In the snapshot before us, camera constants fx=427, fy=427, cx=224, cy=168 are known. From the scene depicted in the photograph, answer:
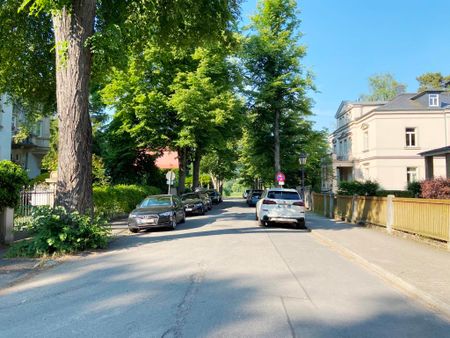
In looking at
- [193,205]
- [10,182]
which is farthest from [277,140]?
[10,182]

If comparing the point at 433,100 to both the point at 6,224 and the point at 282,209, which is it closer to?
the point at 282,209

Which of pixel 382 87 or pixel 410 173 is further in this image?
pixel 382 87

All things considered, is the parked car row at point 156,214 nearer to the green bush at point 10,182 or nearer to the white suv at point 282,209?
the white suv at point 282,209

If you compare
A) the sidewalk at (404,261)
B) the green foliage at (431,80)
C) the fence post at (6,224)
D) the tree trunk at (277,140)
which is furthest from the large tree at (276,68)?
the green foliage at (431,80)

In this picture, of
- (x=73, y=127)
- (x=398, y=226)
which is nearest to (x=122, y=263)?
(x=73, y=127)

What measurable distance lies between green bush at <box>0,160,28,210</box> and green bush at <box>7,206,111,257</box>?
167cm

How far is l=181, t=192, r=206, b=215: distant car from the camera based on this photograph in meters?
27.3

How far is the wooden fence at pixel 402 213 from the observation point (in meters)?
12.0

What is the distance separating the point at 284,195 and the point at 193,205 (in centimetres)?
983

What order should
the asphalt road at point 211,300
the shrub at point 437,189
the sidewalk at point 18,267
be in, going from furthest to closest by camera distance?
the shrub at point 437,189, the sidewalk at point 18,267, the asphalt road at point 211,300

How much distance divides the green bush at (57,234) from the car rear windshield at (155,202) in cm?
705

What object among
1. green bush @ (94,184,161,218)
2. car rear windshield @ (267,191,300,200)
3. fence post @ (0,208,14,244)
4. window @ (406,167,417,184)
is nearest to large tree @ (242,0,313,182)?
window @ (406,167,417,184)

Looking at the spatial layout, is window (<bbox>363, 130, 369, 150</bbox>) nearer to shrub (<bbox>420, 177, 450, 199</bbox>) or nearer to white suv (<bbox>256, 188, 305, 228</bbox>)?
white suv (<bbox>256, 188, 305, 228</bbox>)

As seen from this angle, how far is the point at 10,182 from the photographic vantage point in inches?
485
